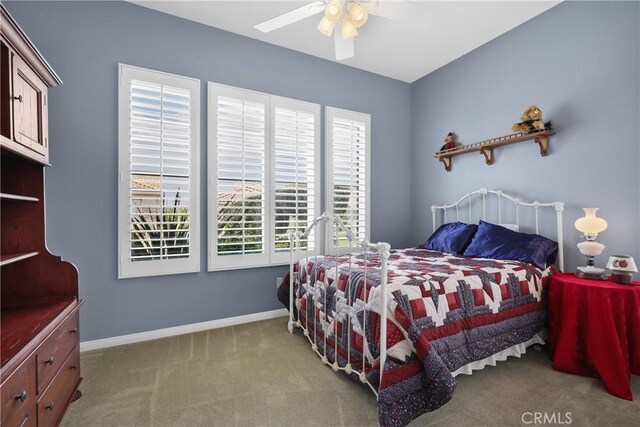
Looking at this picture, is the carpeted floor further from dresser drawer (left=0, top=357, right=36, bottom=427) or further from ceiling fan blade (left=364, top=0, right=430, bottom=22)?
ceiling fan blade (left=364, top=0, right=430, bottom=22)

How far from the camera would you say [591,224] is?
2.20 meters

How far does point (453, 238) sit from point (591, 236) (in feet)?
3.46

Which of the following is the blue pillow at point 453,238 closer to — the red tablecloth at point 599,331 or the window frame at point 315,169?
the red tablecloth at point 599,331

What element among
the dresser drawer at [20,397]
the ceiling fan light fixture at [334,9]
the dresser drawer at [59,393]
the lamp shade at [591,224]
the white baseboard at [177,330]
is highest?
the ceiling fan light fixture at [334,9]

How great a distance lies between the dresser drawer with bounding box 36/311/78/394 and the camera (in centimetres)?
129

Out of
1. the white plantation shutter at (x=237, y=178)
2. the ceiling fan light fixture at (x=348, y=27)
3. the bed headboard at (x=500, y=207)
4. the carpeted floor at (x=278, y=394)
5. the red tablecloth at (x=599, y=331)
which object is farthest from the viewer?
the white plantation shutter at (x=237, y=178)

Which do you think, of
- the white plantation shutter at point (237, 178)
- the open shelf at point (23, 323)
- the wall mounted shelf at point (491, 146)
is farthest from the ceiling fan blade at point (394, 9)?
the open shelf at point (23, 323)

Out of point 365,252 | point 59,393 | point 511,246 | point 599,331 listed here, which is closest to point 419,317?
point 365,252

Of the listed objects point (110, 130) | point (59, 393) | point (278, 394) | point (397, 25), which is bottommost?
point (278, 394)

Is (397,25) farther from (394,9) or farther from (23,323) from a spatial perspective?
(23,323)

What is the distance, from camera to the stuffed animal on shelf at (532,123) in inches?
102

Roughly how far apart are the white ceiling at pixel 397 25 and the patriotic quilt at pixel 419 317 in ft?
6.21

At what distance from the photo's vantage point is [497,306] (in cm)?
201

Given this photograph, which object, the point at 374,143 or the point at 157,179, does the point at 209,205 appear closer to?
the point at 157,179
